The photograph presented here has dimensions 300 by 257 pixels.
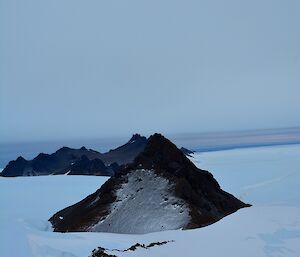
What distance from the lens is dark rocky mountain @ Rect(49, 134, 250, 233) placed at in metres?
27.0

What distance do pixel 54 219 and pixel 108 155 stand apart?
2737 inches

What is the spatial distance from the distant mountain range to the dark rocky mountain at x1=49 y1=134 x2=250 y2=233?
37322 mm

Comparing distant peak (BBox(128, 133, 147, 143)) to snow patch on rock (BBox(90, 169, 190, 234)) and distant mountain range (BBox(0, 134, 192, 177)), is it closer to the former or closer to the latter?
distant mountain range (BBox(0, 134, 192, 177))

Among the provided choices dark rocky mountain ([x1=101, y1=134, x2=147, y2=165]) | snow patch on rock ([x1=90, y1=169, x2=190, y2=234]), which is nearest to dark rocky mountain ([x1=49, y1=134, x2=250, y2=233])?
snow patch on rock ([x1=90, y1=169, x2=190, y2=234])

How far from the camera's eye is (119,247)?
59.0ft

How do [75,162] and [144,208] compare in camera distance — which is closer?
[144,208]

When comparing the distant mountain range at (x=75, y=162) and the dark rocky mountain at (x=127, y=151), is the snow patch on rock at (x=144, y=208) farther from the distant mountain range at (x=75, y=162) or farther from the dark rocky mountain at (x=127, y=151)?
the dark rocky mountain at (x=127, y=151)

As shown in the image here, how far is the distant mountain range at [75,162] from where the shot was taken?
2844 inches

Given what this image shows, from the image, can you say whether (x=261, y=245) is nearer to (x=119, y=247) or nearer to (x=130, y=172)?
(x=119, y=247)

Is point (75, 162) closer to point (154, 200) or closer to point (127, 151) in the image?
point (127, 151)

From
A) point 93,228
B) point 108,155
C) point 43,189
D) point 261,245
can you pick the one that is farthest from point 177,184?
point 108,155

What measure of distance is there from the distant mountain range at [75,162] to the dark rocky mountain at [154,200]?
122 feet

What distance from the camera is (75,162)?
254 feet

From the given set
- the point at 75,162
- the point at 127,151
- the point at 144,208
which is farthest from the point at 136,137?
the point at 144,208
